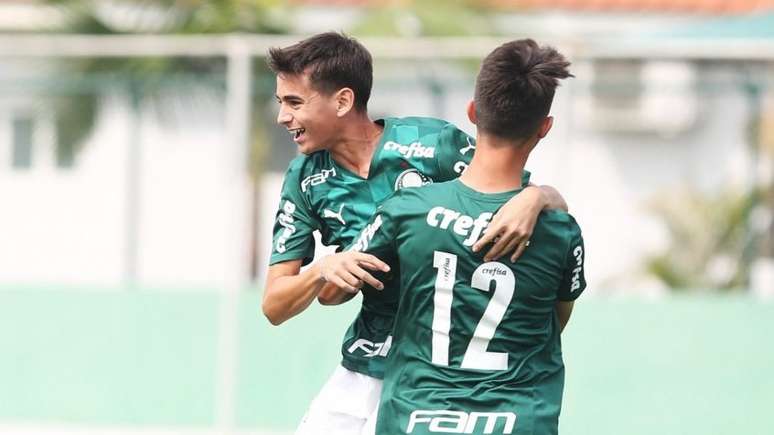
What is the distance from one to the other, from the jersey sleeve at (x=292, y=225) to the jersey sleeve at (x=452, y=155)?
0.40m

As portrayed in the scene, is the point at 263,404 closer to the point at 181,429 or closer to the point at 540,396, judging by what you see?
the point at 181,429

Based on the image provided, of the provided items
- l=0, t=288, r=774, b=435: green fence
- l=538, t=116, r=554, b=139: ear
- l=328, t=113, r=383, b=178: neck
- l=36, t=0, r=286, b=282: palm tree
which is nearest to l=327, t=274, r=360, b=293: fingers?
l=538, t=116, r=554, b=139: ear

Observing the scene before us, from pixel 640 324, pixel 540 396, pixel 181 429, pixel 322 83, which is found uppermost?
pixel 322 83

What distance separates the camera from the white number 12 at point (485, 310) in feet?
12.0

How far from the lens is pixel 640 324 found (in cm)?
908

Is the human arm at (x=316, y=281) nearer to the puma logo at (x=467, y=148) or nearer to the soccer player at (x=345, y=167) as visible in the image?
the soccer player at (x=345, y=167)

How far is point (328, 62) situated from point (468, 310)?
1.02 m

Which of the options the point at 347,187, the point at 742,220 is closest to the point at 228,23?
the point at 742,220

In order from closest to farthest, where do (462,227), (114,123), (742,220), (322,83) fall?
(462,227) → (322,83) → (742,220) → (114,123)

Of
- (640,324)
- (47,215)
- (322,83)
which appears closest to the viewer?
(322,83)

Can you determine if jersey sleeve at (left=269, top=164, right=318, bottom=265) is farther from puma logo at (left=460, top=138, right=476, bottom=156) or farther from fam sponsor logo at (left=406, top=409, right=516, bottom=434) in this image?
fam sponsor logo at (left=406, top=409, right=516, bottom=434)

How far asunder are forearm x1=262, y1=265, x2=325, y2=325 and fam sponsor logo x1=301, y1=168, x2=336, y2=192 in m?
0.28

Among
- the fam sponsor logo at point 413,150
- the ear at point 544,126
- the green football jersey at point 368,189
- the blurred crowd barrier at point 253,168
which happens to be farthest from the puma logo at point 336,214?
the blurred crowd barrier at point 253,168

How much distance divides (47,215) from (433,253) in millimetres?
12256
